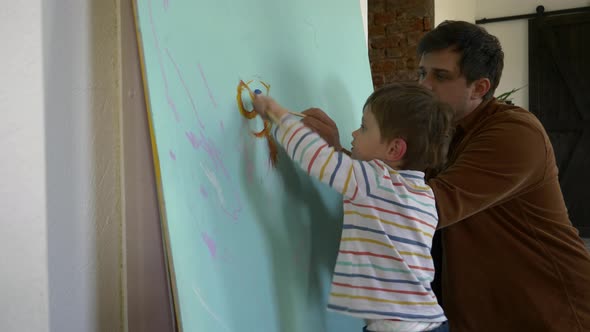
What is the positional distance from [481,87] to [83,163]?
1022mm

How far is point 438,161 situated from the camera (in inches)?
44.8

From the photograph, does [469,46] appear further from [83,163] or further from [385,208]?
[83,163]

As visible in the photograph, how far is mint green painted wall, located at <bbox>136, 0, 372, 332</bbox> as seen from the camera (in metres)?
0.82

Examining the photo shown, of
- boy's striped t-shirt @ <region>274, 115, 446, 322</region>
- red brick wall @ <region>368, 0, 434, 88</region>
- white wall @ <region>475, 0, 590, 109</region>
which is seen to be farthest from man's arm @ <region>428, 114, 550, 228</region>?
white wall @ <region>475, 0, 590, 109</region>

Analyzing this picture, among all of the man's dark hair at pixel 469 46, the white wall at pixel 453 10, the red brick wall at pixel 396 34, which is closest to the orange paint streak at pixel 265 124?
the man's dark hair at pixel 469 46

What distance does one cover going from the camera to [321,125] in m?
1.15

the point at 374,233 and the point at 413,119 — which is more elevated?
the point at 413,119

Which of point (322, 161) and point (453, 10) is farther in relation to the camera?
point (453, 10)

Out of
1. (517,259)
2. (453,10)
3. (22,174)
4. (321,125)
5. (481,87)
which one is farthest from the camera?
(453,10)

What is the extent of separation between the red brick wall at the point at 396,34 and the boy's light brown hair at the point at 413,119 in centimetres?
235

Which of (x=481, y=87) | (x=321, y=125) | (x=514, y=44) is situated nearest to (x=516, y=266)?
(x=481, y=87)

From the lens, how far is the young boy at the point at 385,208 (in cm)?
100

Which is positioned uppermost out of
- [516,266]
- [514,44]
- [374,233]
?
[514,44]

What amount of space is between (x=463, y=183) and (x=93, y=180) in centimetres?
73
